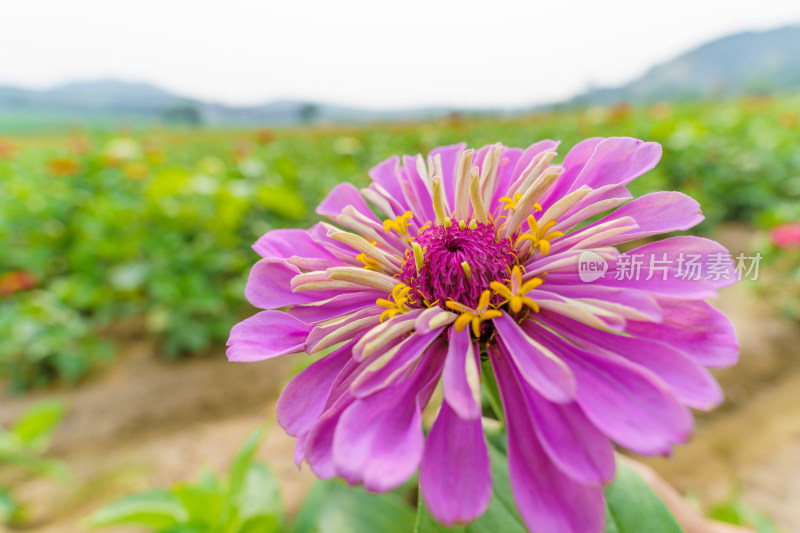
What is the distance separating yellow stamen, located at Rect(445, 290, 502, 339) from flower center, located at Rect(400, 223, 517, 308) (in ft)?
0.10

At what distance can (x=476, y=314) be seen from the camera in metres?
0.45

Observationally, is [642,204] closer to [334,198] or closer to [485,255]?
[485,255]

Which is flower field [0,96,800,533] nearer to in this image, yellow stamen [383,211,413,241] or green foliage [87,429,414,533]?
green foliage [87,429,414,533]

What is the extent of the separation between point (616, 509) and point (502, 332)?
0.30 metres

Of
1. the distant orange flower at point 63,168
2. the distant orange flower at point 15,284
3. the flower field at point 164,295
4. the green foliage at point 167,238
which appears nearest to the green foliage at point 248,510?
the flower field at point 164,295

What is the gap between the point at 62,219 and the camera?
3512 mm

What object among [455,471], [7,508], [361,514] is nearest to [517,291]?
[455,471]

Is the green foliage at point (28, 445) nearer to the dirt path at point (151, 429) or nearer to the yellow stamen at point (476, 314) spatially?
the dirt path at point (151, 429)

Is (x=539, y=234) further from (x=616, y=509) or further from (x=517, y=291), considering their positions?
(x=616, y=509)

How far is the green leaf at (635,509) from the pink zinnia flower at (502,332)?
20 cm

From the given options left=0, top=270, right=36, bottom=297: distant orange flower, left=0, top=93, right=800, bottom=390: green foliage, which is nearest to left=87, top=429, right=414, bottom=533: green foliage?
left=0, top=93, right=800, bottom=390: green foliage

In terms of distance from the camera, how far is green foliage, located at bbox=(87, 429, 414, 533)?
0.95 m

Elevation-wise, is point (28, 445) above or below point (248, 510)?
below

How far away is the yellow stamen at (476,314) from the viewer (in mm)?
439
